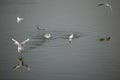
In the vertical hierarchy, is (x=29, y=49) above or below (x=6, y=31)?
below

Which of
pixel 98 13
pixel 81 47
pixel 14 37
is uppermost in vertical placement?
pixel 98 13

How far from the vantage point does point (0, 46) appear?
1965 millimetres

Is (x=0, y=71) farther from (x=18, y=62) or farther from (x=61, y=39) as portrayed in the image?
(x=61, y=39)

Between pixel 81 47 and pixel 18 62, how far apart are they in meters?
0.54

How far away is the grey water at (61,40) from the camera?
6.28 feet

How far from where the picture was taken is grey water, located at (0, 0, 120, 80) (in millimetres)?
1915

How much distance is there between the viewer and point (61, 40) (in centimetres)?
193

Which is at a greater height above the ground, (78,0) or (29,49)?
(78,0)

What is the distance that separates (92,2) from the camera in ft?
6.34

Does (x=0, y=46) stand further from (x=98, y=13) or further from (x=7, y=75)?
(x=98, y=13)

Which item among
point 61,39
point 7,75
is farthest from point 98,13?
point 7,75

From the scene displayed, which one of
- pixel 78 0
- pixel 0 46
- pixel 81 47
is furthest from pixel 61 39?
pixel 0 46

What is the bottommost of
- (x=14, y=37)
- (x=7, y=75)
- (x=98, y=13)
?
(x=7, y=75)

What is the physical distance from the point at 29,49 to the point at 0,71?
1.01 ft
